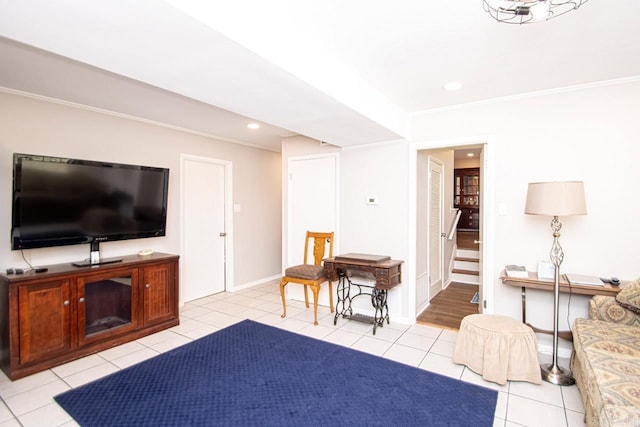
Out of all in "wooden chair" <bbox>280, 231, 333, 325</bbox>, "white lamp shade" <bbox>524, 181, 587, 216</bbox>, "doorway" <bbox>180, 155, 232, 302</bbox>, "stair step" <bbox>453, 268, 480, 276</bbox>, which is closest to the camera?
"white lamp shade" <bbox>524, 181, 587, 216</bbox>

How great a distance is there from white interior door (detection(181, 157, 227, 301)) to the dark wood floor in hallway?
3058 millimetres

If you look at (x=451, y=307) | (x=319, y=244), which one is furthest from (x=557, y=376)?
(x=319, y=244)

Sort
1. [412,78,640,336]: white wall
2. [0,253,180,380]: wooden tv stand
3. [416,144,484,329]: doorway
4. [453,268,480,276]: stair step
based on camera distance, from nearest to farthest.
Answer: [0,253,180,380]: wooden tv stand < [412,78,640,336]: white wall < [416,144,484,329]: doorway < [453,268,480,276]: stair step

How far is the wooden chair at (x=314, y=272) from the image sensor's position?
A: 381 cm

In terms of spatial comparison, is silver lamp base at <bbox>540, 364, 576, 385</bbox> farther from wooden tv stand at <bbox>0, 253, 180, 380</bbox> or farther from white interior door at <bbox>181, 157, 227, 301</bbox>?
white interior door at <bbox>181, 157, 227, 301</bbox>

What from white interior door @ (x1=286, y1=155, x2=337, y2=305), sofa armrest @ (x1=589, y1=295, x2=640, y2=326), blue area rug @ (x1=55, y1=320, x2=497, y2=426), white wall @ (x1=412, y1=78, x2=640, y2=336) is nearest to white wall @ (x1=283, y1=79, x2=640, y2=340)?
white wall @ (x1=412, y1=78, x2=640, y2=336)

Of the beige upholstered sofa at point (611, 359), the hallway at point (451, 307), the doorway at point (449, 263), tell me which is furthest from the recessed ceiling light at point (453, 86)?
the hallway at point (451, 307)

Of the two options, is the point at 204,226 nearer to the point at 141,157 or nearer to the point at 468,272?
the point at 141,157

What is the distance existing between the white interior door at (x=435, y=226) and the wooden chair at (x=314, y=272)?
4.82ft

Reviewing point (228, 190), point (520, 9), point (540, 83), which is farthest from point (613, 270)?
point (228, 190)

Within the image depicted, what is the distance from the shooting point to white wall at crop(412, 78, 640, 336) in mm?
2727

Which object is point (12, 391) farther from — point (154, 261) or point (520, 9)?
point (520, 9)

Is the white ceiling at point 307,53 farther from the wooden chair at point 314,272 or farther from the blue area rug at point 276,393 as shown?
the blue area rug at point 276,393

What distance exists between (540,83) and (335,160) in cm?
231
